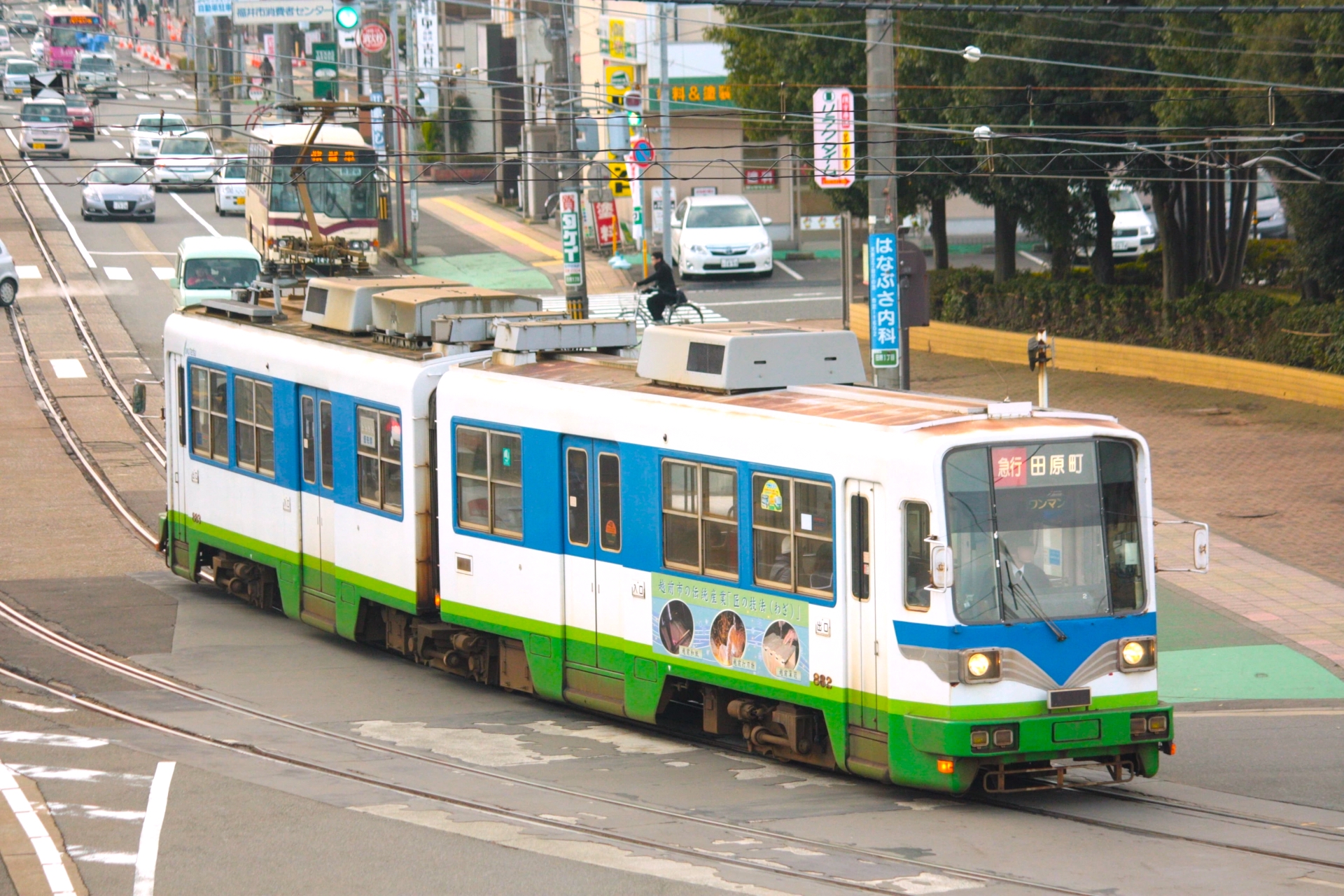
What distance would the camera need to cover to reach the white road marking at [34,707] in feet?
44.9

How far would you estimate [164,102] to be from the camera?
84312 millimetres

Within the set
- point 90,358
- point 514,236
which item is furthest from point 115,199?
point 90,358

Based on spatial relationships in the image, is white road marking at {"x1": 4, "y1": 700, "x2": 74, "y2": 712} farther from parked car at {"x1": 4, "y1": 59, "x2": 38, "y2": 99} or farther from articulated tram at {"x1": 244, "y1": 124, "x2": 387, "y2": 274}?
parked car at {"x1": 4, "y1": 59, "x2": 38, "y2": 99}

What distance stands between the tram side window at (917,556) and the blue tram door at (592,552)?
2675 millimetres

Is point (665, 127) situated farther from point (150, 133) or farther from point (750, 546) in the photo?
point (750, 546)

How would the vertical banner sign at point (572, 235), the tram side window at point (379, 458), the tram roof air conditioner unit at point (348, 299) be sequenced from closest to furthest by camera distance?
the tram side window at point (379, 458) < the tram roof air conditioner unit at point (348, 299) < the vertical banner sign at point (572, 235)

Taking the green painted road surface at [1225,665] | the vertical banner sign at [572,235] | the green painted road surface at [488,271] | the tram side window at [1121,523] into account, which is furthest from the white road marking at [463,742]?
the green painted road surface at [488,271]

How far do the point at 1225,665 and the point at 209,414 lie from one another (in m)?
9.88

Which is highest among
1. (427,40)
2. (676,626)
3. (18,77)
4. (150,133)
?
(427,40)

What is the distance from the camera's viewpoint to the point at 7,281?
36625 mm

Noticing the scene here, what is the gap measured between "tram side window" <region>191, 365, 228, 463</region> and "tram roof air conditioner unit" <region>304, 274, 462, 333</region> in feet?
4.32

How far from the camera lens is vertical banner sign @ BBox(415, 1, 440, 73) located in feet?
208

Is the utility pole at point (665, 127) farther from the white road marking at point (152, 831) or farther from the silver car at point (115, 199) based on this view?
the white road marking at point (152, 831)

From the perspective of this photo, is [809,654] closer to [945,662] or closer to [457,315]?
[945,662]
